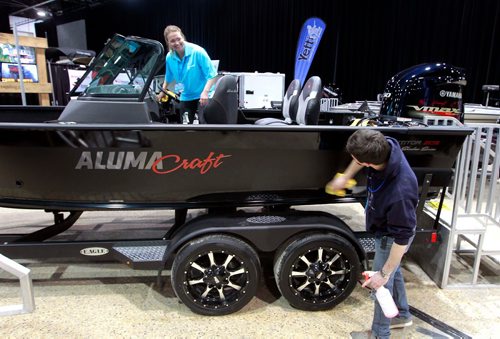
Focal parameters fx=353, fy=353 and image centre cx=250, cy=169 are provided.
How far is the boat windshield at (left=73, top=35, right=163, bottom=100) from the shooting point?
2271 millimetres

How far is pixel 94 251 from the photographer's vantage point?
2.09 m

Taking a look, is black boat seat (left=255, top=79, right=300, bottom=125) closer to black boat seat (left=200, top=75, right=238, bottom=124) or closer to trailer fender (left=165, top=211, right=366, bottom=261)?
black boat seat (left=200, top=75, right=238, bottom=124)

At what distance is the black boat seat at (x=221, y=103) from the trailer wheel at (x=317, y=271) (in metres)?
0.90

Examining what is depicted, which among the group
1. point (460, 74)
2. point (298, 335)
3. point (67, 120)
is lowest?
point (298, 335)

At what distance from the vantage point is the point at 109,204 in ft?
6.74

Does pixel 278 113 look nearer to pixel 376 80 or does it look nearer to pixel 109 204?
pixel 109 204

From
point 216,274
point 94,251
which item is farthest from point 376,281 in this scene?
point 94,251

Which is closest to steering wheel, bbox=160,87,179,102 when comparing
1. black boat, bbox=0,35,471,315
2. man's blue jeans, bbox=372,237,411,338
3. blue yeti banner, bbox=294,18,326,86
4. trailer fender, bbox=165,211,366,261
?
black boat, bbox=0,35,471,315

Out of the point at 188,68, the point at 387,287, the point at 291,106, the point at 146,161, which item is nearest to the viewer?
the point at 387,287

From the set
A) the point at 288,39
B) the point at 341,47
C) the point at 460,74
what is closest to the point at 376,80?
the point at 341,47

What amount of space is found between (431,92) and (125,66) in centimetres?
252

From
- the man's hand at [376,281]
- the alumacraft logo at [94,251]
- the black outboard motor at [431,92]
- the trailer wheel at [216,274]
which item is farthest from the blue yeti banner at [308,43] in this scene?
the man's hand at [376,281]

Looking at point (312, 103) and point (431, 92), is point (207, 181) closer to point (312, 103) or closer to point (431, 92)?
point (312, 103)

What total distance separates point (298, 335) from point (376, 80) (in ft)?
28.7
